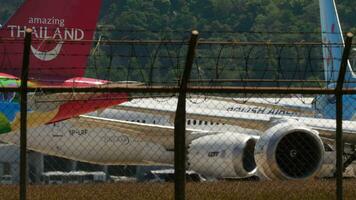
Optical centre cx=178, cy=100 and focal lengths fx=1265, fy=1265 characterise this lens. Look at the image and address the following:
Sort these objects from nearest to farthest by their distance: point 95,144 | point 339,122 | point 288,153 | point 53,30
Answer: point 339,122 → point 288,153 → point 53,30 → point 95,144

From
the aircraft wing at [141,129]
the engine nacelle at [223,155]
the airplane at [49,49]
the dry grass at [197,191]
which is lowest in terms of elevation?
the dry grass at [197,191]

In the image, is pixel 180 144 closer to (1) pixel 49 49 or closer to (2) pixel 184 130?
(2) pixel 184 130

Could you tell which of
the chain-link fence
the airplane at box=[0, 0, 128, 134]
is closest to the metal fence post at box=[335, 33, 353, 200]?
the chain-link fence

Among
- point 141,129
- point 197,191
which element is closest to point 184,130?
point 197,191

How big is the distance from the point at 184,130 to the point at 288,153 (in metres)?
7.91

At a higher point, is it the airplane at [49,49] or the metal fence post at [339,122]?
the airplane at [49,49]

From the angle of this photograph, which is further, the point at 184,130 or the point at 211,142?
the point at 211,142

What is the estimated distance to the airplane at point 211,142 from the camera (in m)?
20.8

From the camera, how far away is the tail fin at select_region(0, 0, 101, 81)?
26.8 metres

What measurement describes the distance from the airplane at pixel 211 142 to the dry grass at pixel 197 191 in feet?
7.33

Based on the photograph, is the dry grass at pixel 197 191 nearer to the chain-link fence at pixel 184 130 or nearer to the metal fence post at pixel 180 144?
the chain-link fence at pixel 184 130

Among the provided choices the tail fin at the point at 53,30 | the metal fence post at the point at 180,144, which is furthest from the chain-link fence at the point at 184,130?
the tail fin at the point at 53,30

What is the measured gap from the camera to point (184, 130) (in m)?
13.3

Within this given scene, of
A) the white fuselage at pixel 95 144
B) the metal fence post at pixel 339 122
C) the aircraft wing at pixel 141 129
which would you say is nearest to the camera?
the metal fence post at pixel 339 122
